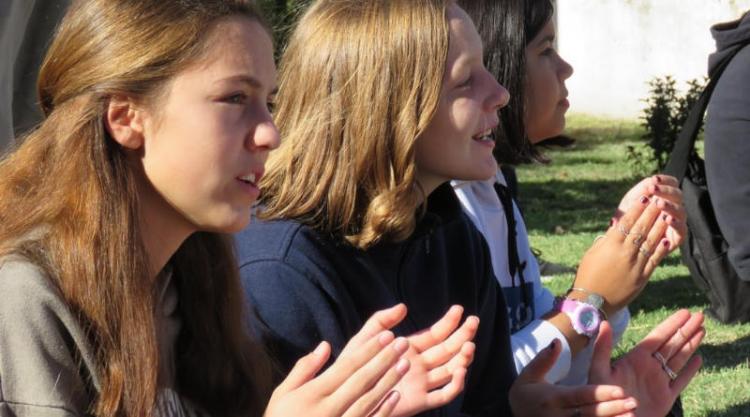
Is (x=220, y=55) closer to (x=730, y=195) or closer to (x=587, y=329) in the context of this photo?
(x=587, y=329)

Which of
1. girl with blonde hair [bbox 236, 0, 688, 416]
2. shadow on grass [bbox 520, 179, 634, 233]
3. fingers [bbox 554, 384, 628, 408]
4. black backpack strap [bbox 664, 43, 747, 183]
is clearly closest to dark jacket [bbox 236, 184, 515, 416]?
girl with blonde hair [bbox 236, 0, 688, 416]

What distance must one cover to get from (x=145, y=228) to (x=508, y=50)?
174 centimetres

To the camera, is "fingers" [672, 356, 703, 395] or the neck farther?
"fingers" [672, 356, 703, 395]

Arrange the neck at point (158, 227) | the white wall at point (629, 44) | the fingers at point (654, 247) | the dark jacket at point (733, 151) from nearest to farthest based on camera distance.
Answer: the neck at point (158, 227)
the fingers at point (654, 247)
the dark jacket at point (733, 151)
the white wall at point (629, 44)

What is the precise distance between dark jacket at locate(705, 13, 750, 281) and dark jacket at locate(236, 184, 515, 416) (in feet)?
8.88

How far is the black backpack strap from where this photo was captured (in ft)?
19.2

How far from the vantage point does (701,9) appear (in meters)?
14.4

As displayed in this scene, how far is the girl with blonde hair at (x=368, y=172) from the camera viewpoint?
2.63 meters

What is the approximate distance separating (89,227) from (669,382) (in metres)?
1.72

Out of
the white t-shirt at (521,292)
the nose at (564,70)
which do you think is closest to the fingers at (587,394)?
the white t-shirt at (521,292)

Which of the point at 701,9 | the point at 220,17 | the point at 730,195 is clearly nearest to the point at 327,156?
the point at 220,17

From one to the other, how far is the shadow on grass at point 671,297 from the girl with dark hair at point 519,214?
323 cm

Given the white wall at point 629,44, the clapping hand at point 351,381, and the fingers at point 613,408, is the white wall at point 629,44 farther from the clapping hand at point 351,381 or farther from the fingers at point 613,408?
the clapping hand at point 351,381

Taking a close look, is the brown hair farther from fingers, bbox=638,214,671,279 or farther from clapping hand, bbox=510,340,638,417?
fingers, bbox=638,214,671,279
